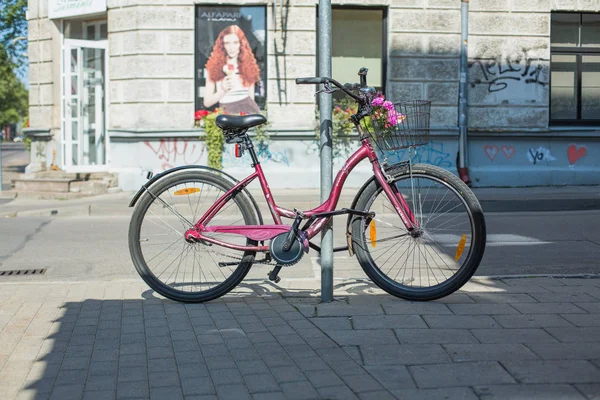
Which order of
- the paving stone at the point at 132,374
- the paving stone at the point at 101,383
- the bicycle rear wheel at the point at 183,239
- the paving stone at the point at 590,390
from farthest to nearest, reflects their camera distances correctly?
the bicycle rear wheel at the point at 183,239 → the paving stone at the point at 132,374 → the paving stone at the point at 101,383 → the paving stone at the point at 590,390

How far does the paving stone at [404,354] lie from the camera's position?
4.04 meters

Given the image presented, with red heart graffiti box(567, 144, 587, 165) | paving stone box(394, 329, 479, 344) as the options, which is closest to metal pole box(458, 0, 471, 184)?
red heart graffiti box(567, 144, 587, 165)

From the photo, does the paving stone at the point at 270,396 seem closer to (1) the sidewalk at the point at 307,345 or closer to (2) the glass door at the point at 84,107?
(1) the sidewalk at the point at 307,345

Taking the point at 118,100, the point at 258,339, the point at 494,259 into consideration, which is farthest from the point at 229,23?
the point at 258,339

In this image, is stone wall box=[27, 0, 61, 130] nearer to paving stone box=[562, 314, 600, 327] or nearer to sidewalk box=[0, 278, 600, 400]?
sidewalk box=[0, 278, 600, 400]

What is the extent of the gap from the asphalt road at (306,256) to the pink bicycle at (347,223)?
166 centimetres

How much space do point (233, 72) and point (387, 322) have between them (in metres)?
11.1

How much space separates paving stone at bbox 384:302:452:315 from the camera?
5035mm

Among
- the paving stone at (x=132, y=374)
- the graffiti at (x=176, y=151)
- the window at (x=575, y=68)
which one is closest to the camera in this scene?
the paving stone at (x=132, y=374)

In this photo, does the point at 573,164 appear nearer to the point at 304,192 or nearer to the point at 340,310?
the point at 304,192

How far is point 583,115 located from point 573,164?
112cm

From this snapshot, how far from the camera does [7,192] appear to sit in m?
16.0

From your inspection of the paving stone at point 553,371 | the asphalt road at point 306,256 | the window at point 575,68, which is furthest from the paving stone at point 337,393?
the window at point 575,68

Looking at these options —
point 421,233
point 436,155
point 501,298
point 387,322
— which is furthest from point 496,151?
point 387,322
